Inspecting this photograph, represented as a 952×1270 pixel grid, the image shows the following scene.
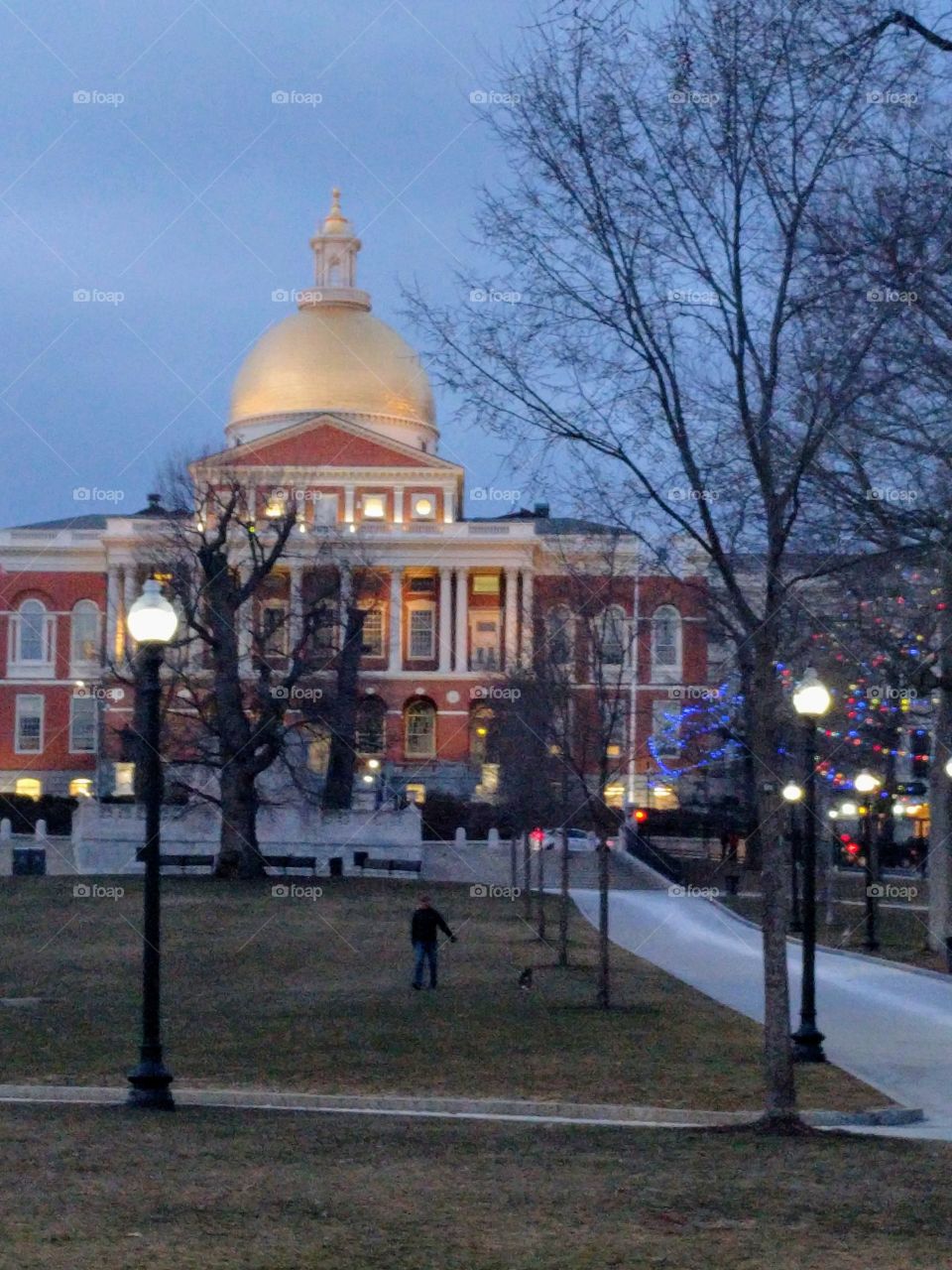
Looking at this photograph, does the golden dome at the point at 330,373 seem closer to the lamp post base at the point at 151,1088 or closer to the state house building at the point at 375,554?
the state house building at the point at 375,554

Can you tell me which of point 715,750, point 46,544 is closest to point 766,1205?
point 715,750

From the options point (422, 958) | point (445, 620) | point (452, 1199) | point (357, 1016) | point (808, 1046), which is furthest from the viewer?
point (445, 620)

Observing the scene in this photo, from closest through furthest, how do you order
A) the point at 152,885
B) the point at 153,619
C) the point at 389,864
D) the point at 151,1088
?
the point at 151,1088
the point at 153,619
the point at 152,885
the point at 389,864

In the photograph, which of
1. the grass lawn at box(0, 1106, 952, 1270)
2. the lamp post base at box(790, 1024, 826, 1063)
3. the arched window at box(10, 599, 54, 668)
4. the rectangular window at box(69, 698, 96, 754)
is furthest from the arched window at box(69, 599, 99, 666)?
the grass lawn at box(0, 1106, 952, 1270)

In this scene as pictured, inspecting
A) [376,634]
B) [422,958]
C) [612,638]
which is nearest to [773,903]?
[422,958]

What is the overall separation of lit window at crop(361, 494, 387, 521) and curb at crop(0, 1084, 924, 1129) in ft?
269

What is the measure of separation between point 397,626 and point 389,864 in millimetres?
39480

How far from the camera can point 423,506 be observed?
99750mm

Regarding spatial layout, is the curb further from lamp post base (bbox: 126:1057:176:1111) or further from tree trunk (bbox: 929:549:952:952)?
tree trunk (bbox: 929:549:952:952)

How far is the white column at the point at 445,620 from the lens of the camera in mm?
97000

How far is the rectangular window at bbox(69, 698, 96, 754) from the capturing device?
96.8 m

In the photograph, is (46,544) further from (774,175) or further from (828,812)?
(774,175)

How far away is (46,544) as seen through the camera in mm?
99000

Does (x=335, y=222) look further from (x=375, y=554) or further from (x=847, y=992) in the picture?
(x=847, y=992)
